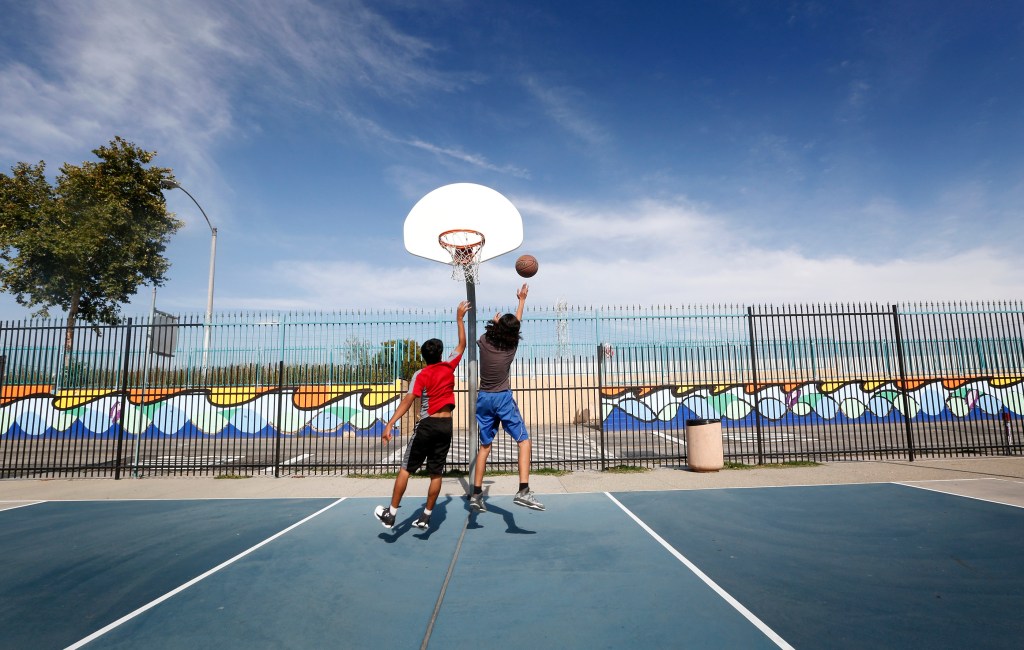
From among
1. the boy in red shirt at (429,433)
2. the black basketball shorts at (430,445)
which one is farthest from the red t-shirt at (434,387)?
the black basketball shorts at (430,445)

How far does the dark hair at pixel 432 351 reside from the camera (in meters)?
5.37

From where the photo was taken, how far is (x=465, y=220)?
23.9 feet

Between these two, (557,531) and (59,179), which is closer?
(557,531)

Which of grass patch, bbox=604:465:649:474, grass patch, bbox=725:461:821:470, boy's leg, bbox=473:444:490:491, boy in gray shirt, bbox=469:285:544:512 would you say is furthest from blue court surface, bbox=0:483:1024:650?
grass patch, bbox=725:461:821:470

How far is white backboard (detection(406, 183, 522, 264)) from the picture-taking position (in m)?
7.32

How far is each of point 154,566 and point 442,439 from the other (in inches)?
110

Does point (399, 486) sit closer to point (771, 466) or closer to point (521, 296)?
point (521, 296)

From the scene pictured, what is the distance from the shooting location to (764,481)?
27.9ft

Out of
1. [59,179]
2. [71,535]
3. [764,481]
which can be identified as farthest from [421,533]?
[59,179]

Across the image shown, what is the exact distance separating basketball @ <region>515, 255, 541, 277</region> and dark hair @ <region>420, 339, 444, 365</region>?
1.91 meters

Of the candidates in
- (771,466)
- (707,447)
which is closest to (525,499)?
(707,447)

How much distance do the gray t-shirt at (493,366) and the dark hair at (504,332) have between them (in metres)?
0.05

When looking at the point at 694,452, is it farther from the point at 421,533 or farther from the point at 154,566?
the point at 154,566

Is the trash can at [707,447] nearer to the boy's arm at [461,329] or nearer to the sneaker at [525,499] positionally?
the sneaker at [525,499]
